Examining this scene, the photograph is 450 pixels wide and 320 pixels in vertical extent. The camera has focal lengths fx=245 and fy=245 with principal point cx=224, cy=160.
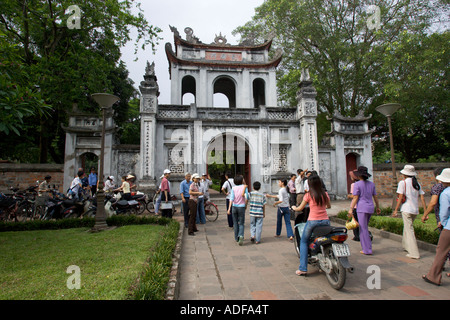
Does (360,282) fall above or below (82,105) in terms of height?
below

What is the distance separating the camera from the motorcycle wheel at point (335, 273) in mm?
3234

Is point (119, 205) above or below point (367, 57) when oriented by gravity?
below

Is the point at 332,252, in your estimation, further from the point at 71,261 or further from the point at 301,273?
the point at 71,261

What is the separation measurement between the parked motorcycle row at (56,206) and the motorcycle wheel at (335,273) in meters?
6.89

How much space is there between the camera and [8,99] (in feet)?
14.7

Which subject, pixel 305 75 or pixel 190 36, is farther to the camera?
pixel 190 36

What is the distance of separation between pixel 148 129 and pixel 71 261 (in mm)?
8453

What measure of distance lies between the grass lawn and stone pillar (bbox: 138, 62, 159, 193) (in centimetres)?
490

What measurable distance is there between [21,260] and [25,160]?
21471 mm

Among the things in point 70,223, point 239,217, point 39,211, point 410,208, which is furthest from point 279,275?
point 39,211

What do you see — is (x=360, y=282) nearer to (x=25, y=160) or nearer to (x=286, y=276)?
(x=286, y=276)

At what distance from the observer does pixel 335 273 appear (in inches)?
136

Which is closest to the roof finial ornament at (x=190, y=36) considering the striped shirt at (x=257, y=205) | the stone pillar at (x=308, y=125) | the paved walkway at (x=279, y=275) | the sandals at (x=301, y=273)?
the stone pillar at (x=308, y=125)

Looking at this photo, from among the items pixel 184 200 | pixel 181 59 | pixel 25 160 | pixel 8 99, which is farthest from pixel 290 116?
pixel 25 160
